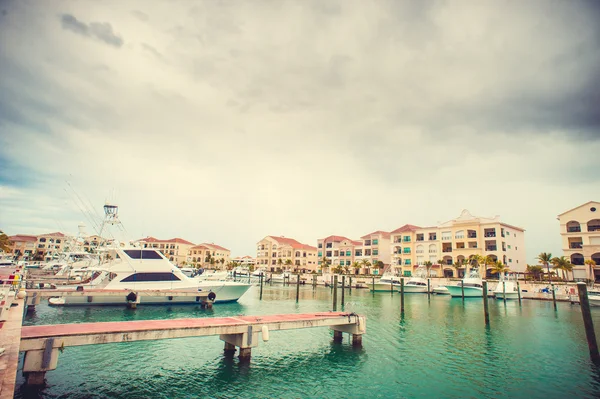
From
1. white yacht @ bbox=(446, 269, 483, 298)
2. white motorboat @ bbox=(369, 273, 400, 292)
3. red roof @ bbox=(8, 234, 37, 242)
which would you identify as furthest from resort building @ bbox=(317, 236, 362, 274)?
red roof @ bbox=(8, 234, 37, 242)

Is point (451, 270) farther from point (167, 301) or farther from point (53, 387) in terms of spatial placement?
point (53, 387)

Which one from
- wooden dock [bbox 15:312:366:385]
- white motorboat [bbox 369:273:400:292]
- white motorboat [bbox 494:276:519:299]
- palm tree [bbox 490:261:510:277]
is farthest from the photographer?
palm tree [bbox 490:261:510:277]

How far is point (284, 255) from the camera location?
122m

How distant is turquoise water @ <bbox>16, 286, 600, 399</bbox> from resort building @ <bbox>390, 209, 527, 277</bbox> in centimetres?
5330

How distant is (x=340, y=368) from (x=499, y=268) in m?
63.2

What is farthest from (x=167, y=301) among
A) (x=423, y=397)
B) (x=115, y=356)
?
(x=423, y=397)

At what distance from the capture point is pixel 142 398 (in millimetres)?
12445

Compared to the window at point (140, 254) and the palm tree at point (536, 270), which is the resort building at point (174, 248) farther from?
the palm tree at point (536, 270)

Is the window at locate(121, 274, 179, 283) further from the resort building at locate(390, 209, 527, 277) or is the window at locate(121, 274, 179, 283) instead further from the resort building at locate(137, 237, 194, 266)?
the resort building at locate(137, 237, 194, 266)

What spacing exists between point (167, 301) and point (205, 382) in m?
21.6

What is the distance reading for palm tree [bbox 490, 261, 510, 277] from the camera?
6712 centimetres

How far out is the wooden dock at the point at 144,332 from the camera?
38.8 feet

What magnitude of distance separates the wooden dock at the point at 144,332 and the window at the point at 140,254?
20.1 m

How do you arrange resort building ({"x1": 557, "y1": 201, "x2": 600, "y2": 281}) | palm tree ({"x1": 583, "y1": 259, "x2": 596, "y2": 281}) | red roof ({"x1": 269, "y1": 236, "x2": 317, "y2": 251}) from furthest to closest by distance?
red roof ({"x1": 269, "y1": 236, "x2": 317, "y2": 251}), resort building ({"x1": 557, "y1": 201, "x2": 600, "y2": 281}), palm tree ({"x1": 583, "y1": 259, "x2": 596, "y2": 281})
